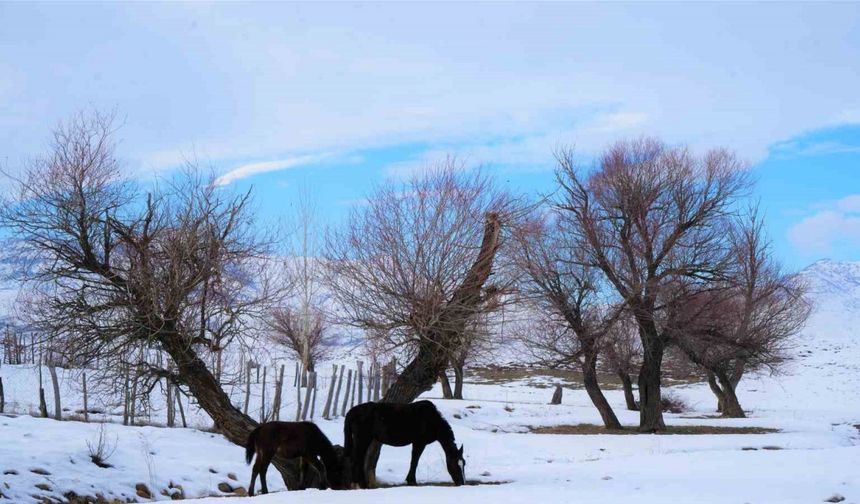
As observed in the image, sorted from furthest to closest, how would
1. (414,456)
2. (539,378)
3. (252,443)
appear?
1. (539,378)
2. (414,456)
3. (252,443)

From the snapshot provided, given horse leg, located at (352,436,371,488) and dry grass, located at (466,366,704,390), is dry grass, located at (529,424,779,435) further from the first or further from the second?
dry grass, located at (466,366,704,390)

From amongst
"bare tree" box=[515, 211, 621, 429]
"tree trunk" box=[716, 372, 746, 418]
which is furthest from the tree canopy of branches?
"tree trunk" box=[716, 372, 746, 418]

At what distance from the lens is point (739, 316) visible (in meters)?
30.1

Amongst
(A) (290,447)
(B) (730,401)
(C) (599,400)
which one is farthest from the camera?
(B) (730,401)

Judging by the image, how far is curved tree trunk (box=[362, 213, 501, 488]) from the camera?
1428cm

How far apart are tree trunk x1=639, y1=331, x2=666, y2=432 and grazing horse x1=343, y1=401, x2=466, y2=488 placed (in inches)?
596

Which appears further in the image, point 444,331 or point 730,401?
point 730,401

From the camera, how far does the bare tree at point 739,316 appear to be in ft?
86.9

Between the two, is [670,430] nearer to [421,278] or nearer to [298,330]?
[421,278]

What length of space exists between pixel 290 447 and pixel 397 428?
180cm

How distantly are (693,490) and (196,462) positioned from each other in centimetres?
1108

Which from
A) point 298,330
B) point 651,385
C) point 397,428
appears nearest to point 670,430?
point 651,385

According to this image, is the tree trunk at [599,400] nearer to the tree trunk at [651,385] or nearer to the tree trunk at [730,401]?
the tree trunk at [651,385]

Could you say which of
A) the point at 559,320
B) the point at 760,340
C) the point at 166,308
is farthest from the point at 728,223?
the point at 166,308
